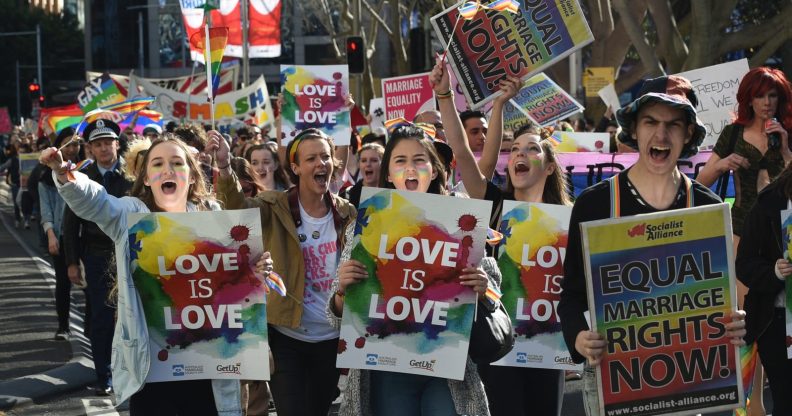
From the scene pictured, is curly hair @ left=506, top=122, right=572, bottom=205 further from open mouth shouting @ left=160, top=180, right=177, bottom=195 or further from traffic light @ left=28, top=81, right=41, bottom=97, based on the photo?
traffic light @ left=28, top=81, right=41, bottom=97

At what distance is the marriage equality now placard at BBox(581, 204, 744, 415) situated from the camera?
430 cm

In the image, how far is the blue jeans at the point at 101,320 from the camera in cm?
959

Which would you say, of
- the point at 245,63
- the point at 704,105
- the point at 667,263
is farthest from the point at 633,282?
the point at 245,63

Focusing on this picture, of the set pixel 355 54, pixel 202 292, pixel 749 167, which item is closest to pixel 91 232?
pixel 202 292

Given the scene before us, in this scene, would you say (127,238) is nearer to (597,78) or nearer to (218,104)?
(218,104)

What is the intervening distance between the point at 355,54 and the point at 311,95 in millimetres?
10553

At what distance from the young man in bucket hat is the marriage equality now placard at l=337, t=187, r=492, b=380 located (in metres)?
0.65

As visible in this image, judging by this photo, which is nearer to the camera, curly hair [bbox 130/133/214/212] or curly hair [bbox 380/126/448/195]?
curly hair [bbox 380/126/448/195]

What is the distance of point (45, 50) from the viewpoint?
108m

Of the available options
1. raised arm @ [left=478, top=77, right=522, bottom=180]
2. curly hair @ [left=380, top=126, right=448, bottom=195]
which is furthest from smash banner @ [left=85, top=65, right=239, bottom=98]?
curly hair @ [left=380, top=126, right=448, bottom=195]

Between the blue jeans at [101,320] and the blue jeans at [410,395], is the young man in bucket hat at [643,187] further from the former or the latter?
the blue jeans at [101,320]

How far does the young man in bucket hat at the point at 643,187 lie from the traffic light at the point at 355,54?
19.5 m

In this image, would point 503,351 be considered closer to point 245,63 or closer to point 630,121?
point 630,121

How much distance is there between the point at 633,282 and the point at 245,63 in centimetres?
3292
